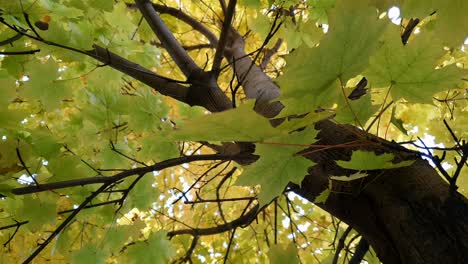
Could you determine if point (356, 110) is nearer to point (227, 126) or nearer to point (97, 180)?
point (227, 126)

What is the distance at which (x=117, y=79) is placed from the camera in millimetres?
1473

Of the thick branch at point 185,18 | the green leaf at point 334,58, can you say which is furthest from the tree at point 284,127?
the thick branch at point 185,18

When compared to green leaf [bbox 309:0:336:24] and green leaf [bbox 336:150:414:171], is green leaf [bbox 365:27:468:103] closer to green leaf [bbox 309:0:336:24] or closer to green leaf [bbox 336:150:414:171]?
green leaf [bbox 336:150:414:171]

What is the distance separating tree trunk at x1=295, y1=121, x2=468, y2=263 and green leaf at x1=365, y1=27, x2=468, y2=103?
9cm

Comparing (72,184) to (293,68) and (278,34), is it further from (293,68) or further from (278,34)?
(278,34)

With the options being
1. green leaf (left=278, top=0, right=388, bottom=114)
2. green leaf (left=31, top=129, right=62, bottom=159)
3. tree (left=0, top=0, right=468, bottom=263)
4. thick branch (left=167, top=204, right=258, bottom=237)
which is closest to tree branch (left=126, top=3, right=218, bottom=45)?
tree (left=0, top=0, right=468, bottom=263)

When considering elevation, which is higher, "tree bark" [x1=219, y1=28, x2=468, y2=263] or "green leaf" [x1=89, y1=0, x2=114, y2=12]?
"green leaf" [x1=89, y1=0, x2=114, y2=12]

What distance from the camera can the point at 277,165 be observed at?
0.59 m

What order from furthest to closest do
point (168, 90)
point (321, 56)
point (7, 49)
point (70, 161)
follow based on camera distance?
point (7, 49) → point (168, 90) → point (70, 161) → point (321, 56)

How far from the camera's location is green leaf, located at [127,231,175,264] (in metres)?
1.22

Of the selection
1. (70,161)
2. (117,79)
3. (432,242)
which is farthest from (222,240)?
(432,242)

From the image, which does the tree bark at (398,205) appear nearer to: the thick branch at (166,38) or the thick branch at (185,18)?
the thick branch at (166,38)

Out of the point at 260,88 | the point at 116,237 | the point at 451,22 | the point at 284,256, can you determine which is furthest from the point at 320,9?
the point at 116,237

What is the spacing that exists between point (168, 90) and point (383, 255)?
841 mm
